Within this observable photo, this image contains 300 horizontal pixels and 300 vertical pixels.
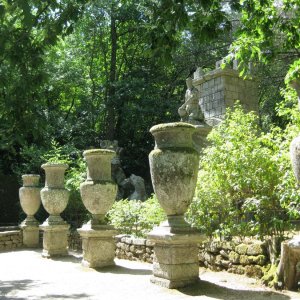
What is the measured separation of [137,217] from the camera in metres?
9.72

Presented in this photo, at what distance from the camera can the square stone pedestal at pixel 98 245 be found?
7.70 meters

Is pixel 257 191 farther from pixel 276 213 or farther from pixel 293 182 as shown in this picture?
pixel 293 182

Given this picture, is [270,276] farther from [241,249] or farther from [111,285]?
[111,285]

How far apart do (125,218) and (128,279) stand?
3496 mm

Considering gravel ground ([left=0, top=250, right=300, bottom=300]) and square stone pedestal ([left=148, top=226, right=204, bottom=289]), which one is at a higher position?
square stone pedestal ([left=148, top=226, right=204, bottom=289])

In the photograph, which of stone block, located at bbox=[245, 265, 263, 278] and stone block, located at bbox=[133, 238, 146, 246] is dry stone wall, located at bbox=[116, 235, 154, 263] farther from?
stone block, located at bbox=[245, 265, 263, 278]

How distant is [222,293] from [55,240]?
215 inches

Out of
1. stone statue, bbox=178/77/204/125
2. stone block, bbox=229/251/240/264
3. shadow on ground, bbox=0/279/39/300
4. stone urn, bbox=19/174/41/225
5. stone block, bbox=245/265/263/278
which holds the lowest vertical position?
shadow on ground, bbox=0/279/39/300

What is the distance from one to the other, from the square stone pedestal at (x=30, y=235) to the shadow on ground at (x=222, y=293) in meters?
7.62

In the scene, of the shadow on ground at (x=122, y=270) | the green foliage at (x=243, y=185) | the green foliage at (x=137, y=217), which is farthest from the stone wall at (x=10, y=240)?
the green foliage at (x=243, y=185)

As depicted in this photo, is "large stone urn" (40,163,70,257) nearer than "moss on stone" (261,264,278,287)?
No

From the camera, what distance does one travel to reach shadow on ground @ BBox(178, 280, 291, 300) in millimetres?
Result: 5098

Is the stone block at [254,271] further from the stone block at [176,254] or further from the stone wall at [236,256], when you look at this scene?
the stone block at [176,254]

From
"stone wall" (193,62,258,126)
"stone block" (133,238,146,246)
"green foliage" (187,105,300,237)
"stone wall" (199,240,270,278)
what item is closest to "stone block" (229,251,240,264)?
"stone wall" (199,240,270,278)
